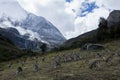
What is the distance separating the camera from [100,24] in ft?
507

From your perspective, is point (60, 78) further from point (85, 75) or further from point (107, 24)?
point (107, 24)

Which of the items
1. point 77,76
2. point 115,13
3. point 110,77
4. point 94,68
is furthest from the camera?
point 115,13

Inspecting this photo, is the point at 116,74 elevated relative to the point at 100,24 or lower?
lower

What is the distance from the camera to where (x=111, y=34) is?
146625 mm

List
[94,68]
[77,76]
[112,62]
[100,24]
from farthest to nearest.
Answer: [100,24] < [112,62] < [94,68] < [77,76]

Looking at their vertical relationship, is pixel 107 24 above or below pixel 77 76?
above

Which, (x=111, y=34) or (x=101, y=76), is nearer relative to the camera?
(x=101, y=76)

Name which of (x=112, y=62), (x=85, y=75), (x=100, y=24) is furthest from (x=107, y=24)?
(x=85, y=75)

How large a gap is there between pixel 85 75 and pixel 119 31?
109948 millimetres

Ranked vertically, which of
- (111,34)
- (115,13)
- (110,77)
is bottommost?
(110,77)

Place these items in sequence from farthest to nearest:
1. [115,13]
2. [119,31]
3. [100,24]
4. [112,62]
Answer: [115,13], [100,24], [119,31], [112,62]

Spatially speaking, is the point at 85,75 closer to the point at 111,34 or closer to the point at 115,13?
the point at 111,34

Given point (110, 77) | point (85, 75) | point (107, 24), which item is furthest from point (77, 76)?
point (107, 24)

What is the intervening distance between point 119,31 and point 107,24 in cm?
1983
